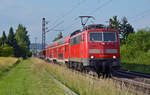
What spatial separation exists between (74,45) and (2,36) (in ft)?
261

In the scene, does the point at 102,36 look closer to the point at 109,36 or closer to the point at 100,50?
the point at 109,36

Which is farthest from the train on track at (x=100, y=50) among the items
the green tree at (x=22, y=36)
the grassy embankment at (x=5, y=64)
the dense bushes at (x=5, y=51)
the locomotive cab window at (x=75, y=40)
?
the green tree at (x=22, y=36)

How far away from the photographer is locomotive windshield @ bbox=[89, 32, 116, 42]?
1833cm

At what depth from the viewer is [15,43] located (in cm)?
9381

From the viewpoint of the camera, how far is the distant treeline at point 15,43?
70.2 m

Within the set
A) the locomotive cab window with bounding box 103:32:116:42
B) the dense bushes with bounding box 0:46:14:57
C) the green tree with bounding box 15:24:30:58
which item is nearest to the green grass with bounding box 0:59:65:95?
the locomotive cab window with bounding box 103:32:116:42

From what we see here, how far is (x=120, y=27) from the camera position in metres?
85.9

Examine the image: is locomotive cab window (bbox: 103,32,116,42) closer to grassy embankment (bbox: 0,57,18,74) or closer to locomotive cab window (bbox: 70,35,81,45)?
locomotive cab window (bbox: 70,35,81,45)

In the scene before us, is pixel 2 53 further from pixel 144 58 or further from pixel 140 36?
pixel 144 58

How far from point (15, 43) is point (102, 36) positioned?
78.8 m

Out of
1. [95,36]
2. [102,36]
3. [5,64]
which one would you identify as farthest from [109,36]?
[5,64]

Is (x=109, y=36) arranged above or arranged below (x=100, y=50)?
above

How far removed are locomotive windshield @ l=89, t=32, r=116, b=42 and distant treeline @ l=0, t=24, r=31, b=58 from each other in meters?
53.6

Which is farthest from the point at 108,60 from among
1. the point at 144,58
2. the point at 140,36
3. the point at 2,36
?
the point at 2,36
